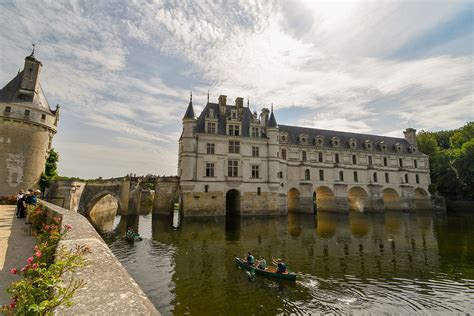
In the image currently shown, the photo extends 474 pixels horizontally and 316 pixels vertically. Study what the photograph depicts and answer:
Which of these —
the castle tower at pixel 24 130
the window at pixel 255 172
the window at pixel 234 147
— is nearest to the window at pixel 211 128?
the window at pixel 234 147

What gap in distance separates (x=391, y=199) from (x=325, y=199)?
1318 centimetres

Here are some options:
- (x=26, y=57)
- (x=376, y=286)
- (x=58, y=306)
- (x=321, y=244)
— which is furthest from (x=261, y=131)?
(x=58, y=306)

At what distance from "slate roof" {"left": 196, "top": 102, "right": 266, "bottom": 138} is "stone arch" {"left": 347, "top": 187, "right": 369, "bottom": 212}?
1911 cm

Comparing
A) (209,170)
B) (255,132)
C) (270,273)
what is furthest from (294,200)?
(270,273)

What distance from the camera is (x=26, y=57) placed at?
24.1m

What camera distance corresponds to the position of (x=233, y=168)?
99.8 ft

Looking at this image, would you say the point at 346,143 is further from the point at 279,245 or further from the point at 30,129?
the point at 30,129

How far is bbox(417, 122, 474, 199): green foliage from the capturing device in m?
38.9

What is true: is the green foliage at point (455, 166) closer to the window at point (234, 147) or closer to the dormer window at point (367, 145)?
the dormer window at point (367, 145)

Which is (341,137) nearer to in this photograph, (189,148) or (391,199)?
(391,199)

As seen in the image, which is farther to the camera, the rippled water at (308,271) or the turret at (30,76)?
the turret at (30,76)

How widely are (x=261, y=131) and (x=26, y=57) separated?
27.2m

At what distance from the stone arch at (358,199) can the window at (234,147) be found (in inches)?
855

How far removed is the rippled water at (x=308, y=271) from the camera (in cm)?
845
